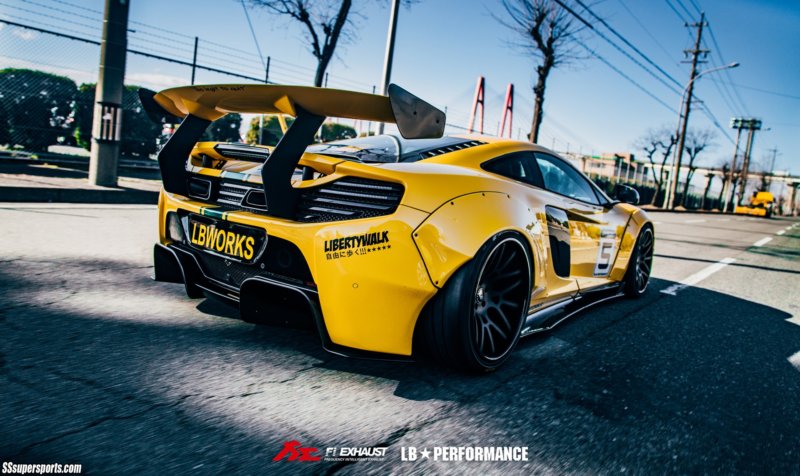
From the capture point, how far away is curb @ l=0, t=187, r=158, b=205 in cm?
676

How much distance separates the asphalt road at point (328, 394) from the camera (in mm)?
1638

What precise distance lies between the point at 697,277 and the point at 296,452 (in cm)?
586

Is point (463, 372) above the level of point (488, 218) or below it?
Answer: below

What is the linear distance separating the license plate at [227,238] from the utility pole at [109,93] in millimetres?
6988

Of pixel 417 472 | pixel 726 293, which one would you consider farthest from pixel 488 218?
pixel 726 293

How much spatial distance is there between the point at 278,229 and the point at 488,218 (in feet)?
3.01

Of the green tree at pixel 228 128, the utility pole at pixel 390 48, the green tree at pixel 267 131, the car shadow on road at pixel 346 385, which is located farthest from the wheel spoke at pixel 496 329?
the green tree at pixel 228 128

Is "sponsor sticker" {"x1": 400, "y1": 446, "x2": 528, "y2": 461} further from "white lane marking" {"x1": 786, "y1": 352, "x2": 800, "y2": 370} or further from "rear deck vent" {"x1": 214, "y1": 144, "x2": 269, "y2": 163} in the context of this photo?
"white lane marking" {"x1": 786, "y1": 352, "x2": 800, "y2": 370}

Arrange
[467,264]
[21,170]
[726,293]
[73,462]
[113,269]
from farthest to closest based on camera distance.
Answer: [21,170] → [726,293] → [113,269] → [467,264] → [73,462]

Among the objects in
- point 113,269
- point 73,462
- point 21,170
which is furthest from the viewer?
point 21,170

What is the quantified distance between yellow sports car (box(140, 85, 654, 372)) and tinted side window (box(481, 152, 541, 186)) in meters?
0.01

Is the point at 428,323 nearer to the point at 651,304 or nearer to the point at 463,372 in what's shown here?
the point at 463,372

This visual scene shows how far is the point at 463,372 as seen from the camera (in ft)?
7.81

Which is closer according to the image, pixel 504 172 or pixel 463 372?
pixel 463 372
